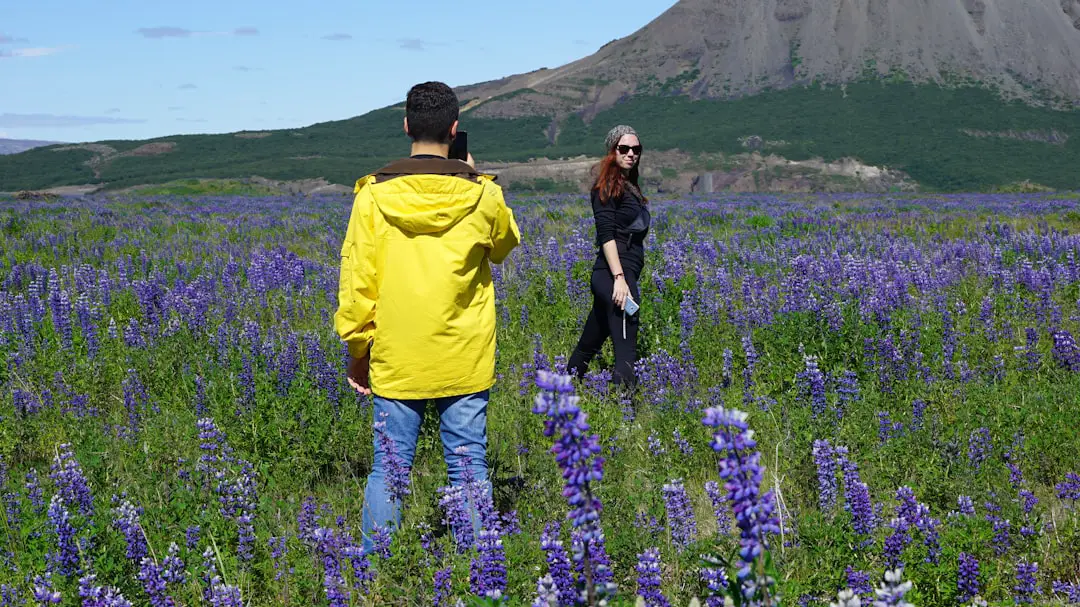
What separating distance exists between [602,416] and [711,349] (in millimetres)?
2080

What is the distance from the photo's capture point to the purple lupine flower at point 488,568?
2.90m

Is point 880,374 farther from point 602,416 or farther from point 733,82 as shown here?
point 733,82

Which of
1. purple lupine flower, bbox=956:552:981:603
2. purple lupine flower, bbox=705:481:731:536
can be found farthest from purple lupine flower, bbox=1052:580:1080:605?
purple lupine flower, bbox=705:481:731:536

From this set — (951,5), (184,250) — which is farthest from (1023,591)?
(951,5)

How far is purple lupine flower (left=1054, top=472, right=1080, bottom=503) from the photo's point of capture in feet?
13.4

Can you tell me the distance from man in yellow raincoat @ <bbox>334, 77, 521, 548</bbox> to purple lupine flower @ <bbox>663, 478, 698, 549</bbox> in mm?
875

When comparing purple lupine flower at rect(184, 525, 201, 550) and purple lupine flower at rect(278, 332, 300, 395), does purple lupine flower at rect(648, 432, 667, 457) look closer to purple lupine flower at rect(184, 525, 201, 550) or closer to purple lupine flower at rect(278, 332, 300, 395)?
purple lupine flower at rect(184, 525, 201, 550)

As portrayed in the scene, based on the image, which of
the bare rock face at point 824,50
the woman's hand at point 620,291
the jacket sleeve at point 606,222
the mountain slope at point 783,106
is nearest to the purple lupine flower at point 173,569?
the woman's hand at point 620,291

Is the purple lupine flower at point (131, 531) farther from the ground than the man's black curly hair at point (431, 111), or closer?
closer

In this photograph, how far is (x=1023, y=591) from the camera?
3270mm


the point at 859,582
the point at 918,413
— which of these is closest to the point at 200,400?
the point at 859,582

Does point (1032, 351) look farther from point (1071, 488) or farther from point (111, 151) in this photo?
point (111, 151)

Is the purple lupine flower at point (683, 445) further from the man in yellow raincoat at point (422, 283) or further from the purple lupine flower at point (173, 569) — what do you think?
the purple lupine flower at point (173, 569)

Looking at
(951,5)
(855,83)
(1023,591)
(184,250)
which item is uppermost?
(951,5)
